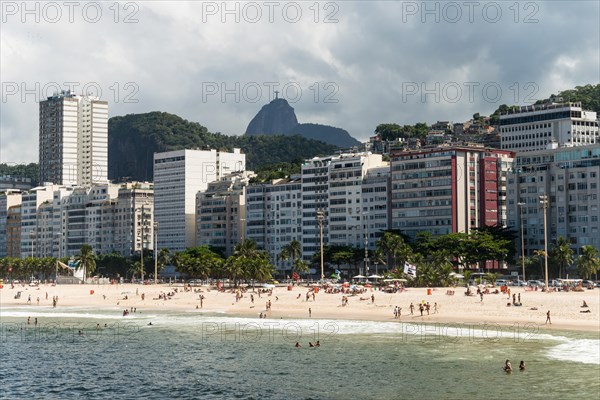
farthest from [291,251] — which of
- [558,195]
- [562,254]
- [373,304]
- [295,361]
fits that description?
[295,361]

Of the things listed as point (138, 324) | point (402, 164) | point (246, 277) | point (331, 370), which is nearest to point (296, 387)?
point (331, 370)

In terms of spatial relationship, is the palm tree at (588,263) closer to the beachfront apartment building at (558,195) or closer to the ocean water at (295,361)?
the beachfront apartment building at (558,195)

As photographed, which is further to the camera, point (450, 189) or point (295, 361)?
point (450, 189)

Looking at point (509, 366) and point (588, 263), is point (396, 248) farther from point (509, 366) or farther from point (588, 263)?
point (509, 366)

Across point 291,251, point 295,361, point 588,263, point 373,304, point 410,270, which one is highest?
point 291,251

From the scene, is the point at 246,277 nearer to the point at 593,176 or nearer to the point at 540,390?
the point at 593,176

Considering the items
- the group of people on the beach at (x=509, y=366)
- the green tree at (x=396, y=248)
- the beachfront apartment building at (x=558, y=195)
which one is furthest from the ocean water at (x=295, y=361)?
the beachfront apartment building at (x=558, y=195)

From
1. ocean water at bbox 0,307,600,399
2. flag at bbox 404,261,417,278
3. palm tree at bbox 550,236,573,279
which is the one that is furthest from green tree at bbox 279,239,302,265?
ocean water at bbox 0,307,600,399
